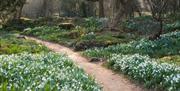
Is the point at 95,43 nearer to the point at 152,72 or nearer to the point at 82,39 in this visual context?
the point at 82,39

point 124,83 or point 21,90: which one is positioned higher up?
point 21,90

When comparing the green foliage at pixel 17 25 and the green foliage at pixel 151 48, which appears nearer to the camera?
the green foliage at pixel 151 48

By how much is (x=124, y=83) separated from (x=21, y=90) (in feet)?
23.0

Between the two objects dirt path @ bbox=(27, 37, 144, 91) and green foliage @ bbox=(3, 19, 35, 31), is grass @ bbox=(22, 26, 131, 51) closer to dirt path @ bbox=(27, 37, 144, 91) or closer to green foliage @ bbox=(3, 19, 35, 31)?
dirt path @ bbox=(27, 37, 144, 91)

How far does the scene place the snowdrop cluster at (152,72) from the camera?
13285mm

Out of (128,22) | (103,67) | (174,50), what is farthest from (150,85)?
(128,22)

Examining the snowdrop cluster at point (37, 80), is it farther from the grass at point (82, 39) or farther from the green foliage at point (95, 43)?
the grass at point (82, 39)

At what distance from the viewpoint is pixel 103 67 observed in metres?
20.1

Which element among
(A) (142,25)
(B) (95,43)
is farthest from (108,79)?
(A) (142,25)

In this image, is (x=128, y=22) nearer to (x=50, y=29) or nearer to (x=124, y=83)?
(x=50, y=29)

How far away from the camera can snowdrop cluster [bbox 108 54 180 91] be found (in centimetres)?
1329

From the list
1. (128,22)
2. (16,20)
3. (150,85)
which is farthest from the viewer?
(16,20)

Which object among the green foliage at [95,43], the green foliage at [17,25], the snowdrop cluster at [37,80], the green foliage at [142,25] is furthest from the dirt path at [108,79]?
the green foliage at [17,25]

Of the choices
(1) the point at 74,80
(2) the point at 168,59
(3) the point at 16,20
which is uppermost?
(1) the point at 74,80
